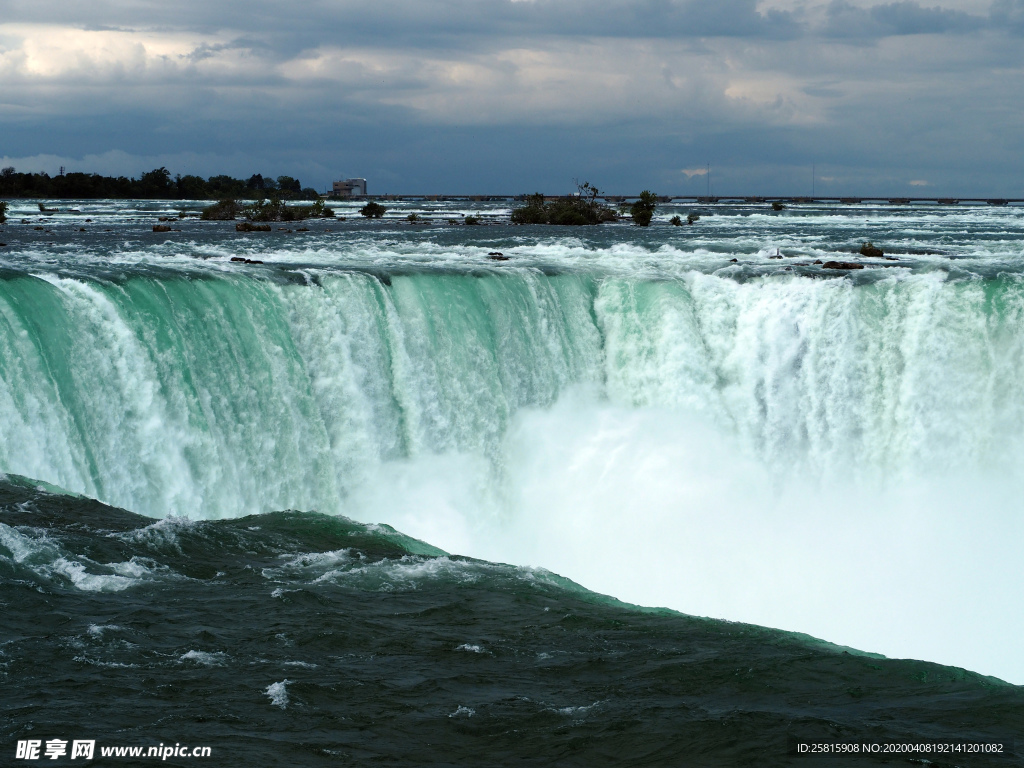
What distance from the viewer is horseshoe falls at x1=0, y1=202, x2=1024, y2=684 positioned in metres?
14.8

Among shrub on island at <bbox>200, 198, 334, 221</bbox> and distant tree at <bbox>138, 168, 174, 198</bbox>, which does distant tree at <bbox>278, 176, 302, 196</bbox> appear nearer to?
distant tree at <bbox>138, 168, 174, 198</bbox>

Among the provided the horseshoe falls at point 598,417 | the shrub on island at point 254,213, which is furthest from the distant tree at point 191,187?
the horseshoe falls at point 598,417

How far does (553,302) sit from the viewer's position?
818 inches

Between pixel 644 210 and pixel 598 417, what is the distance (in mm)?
31291

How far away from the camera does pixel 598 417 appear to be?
2022 centimetres

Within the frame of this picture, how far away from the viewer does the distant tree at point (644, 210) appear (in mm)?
49094

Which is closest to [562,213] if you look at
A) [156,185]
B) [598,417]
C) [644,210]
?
[644,210]

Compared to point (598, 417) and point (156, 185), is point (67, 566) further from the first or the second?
point (156, 185)

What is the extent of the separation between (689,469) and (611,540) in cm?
231

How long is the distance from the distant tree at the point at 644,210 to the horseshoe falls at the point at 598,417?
2620 centimetres

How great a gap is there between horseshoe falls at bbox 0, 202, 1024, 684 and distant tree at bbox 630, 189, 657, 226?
26203mm

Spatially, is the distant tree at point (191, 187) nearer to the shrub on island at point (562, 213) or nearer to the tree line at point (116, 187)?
the tree line at point (116, 187)

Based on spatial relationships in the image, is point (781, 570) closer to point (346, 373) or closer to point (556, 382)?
point (556, 382)

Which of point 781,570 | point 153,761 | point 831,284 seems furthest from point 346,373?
point 153,761
